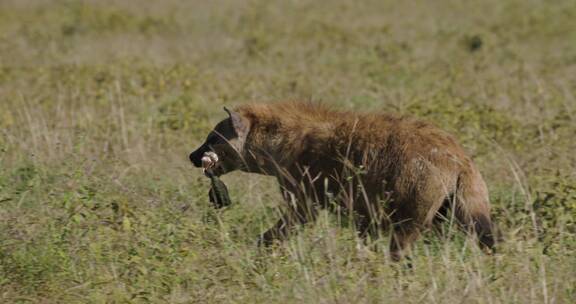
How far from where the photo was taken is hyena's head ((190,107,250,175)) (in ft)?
23.6

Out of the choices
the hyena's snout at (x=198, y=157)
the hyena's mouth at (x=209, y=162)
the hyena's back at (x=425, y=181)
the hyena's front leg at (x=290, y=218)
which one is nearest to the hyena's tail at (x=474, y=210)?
the hyena's back at (x=425, y=181)

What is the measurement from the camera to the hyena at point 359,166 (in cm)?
601

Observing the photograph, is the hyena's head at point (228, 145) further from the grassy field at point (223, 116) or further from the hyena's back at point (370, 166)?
the grassy field at point (223, 116)

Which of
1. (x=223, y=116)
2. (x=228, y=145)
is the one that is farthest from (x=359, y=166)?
(x=223, y=116)

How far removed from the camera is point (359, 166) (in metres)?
6.43

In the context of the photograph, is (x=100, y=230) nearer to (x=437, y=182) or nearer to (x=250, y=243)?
(x=250, y=243)

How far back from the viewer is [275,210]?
23.6ft

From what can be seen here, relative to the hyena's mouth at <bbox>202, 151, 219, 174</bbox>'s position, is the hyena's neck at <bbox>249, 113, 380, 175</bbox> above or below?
above

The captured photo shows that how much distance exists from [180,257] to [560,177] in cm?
302

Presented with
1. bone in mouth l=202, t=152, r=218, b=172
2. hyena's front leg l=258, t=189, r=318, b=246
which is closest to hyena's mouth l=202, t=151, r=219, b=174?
bone in mouth l=202, t=152, r=218, b=172

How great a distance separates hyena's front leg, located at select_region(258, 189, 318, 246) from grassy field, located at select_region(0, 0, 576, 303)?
10 cm

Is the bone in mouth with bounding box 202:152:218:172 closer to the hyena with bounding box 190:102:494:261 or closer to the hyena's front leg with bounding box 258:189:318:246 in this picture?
the hyena with bounding box 190:102:494:261

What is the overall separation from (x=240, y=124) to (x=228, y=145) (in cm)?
22

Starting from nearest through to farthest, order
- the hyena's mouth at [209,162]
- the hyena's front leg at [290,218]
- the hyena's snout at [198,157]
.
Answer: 1. the hyena's front leg at [290,218]
2. the hyena's mouth at [209,162]
3. the hyena's snout at [198,157]
